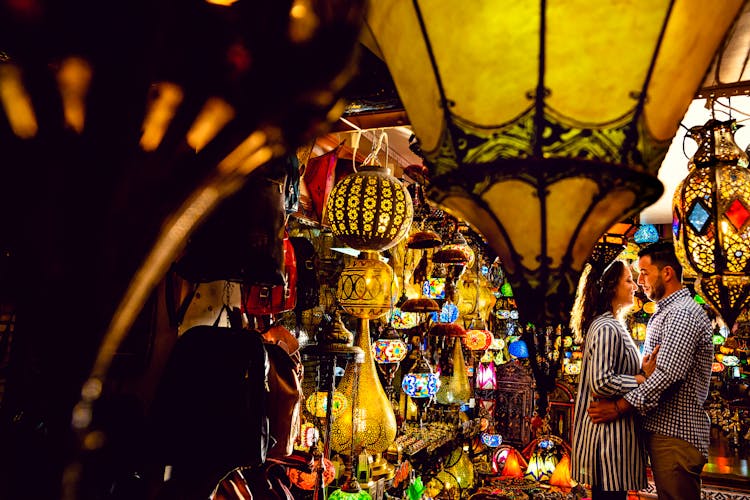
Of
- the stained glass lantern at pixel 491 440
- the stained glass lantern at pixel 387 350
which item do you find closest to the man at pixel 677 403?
the stained glass lantern at pixel 387 350

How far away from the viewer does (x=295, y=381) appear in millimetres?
1596

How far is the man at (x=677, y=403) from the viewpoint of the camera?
7.16 feet

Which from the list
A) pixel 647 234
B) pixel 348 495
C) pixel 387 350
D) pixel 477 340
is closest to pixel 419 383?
pixel 387 350

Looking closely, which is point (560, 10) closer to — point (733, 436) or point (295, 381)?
point (295, 381)

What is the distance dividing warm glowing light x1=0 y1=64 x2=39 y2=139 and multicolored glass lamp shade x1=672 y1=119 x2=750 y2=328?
1888 millimetres

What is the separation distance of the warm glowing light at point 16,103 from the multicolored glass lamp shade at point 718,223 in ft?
6.20

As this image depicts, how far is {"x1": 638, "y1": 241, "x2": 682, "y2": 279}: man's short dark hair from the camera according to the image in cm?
247

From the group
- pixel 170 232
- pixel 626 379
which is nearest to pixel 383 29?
pixel 170 232

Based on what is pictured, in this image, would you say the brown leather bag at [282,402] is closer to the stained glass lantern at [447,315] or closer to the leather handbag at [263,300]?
the leather handbag at [263,300]

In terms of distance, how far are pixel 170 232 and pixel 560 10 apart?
42 cm

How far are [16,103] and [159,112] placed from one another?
13cm

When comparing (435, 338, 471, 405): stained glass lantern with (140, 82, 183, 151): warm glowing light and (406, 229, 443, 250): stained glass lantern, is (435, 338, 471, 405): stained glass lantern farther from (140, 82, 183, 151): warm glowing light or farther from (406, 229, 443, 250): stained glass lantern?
(140, 82, 183, 151): warm glowing light

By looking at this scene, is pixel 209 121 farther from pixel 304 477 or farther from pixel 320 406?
pixel 320 406

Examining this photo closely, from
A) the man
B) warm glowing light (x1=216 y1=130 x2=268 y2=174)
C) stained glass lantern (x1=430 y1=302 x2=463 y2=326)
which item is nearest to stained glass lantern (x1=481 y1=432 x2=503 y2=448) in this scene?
stained glass lantern (x1=430 y1=302 x2=463 y2=326)
